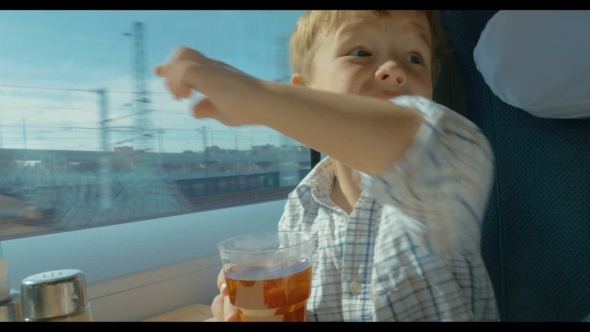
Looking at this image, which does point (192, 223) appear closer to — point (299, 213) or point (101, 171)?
point (101, 171)

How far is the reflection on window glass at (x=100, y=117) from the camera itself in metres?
0.80

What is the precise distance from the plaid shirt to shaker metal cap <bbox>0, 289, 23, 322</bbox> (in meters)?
0.36

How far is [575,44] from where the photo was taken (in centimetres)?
53

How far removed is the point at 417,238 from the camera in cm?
55

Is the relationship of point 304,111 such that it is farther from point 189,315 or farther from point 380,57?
point 189,315

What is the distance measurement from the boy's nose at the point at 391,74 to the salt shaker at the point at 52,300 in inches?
17.7

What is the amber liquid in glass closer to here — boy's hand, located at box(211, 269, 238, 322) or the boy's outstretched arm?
boy's hand, located at box(211, 269, 238, 322)

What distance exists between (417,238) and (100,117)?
1.91 ft

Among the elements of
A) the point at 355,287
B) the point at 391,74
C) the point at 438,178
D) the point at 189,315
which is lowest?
the point at 189,315

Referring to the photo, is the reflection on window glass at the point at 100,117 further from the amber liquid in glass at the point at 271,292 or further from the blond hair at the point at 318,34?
the amber liquid in glass at the point at 271,292

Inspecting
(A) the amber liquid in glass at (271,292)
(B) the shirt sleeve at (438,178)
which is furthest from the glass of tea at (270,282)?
(B) the shirt sleeve at (438,178)

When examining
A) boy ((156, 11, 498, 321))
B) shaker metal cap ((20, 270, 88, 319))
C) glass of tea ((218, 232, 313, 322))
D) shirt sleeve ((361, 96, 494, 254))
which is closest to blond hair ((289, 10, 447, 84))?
boy ((156, 11, 498, 321))

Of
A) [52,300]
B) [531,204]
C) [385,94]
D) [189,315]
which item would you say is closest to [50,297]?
[52,300]

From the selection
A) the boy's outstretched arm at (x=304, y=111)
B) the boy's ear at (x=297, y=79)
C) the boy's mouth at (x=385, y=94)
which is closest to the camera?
the boy's outstretched arm at (x=304, y=111)
